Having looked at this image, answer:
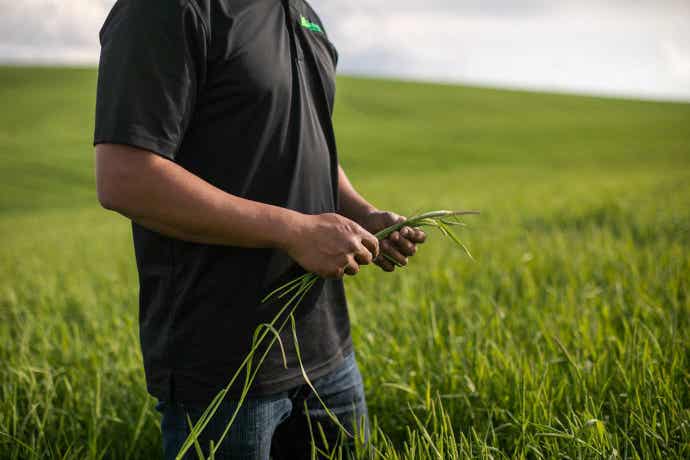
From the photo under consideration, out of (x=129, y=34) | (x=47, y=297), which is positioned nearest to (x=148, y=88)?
(x=129, y=34)

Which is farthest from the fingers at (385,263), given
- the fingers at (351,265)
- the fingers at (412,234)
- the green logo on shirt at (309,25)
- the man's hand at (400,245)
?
the green logo on shirt at (309,25)

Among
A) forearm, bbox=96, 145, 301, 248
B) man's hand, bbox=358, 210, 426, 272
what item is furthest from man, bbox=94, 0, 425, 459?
man's hand, bbox=358, 210, 426, 272

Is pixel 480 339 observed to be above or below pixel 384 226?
below

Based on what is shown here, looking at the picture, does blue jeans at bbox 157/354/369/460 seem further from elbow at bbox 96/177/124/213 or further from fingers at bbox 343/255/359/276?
elbow at bbox 96/177/124/213

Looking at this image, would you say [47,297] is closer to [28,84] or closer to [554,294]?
[554,294]

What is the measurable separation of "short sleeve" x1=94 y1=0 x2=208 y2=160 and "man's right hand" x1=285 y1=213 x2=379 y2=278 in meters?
0.33

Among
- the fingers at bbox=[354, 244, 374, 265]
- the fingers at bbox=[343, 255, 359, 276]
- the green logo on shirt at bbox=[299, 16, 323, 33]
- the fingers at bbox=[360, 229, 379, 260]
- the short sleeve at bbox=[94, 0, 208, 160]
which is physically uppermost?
the green logo on shirt at bbox=[299, 16, 323, 33]

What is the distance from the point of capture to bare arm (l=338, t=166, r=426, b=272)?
5.35 feet

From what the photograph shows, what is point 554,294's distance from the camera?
10.5ft

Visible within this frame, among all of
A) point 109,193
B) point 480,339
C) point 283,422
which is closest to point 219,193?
point 109,193

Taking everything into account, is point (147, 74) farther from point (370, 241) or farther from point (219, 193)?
point (370, 241)

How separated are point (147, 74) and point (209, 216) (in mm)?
313

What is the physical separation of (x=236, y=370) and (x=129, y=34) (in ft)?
2.55

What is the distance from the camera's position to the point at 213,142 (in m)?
1.35
